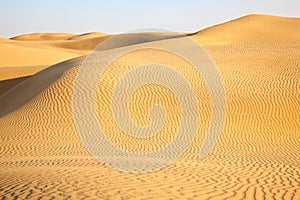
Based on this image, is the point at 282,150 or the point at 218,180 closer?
the point at 218,180

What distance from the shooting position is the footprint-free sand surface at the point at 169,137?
5762 mm

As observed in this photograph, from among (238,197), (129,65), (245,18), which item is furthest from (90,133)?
(245,18)

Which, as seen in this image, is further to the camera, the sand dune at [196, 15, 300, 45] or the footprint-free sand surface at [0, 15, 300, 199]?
the sand dune at [196, 15, 300, 45]

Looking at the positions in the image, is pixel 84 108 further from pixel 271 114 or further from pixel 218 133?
pixel 271 114

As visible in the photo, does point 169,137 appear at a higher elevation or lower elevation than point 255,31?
lower

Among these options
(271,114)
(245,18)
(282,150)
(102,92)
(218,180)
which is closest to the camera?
(218,180)

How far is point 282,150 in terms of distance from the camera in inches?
416

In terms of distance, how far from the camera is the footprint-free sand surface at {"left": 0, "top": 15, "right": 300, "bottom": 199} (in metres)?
5.76

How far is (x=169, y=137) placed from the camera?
12000 millimetres

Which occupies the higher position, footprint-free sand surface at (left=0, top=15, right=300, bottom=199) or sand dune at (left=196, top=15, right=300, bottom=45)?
sand dune at (left=196, top=15, right=300, bottom=45)

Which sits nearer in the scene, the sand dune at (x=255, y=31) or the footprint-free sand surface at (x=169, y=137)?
the footprint-free sand surface at (x=169, y=137)

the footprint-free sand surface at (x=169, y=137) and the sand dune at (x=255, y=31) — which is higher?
the sand dune at (x=255, y=31)

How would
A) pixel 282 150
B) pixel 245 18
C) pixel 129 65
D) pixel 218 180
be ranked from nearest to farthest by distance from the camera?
1. pixel 218 180
2. pixel 282 150
3. pixel 129 65
4. pixel 245 18

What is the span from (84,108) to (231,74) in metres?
7.49
